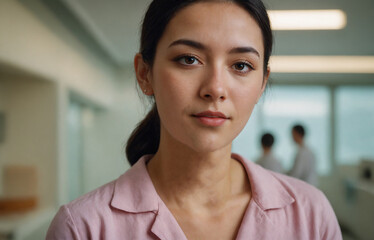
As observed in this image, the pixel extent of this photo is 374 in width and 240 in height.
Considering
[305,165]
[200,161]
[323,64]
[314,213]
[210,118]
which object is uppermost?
[323,64]

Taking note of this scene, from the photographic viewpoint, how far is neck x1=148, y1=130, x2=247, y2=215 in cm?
86

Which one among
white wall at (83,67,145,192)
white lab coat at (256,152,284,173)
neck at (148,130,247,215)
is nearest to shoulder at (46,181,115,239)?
neck at (148,130,247,215)

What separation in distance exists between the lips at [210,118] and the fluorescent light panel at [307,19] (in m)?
2.74

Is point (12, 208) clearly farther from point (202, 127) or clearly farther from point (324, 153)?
point (324, 153)

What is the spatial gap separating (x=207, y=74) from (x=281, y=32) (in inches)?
147

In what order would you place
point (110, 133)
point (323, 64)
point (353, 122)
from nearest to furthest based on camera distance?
1. point (323, 64)
2. point (110, 133)
3. point (353, 122)

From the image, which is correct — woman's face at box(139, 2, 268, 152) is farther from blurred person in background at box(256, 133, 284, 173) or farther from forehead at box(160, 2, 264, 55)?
blurred person in background at box(256, 133, 284, 173)

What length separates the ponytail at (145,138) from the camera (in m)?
1.06

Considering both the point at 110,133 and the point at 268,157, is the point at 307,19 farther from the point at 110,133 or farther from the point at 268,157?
the point at 110,133

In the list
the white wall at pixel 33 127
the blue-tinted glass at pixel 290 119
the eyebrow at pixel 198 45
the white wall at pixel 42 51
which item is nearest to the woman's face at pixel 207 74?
the eyebrow at pixel 198 45

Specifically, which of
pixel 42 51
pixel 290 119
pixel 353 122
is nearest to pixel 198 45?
pixel 42 51

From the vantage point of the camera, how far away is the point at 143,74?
0.91 meters

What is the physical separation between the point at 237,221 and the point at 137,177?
0.28 meters

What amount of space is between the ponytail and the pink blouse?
0.12 metres
